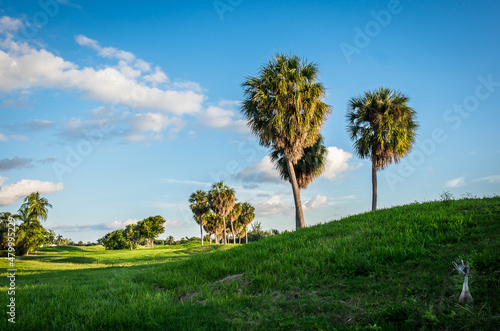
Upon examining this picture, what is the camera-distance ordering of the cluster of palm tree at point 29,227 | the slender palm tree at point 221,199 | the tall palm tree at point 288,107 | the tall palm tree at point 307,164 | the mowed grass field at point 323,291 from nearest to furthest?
the mowed grass field at point 323,291 → the tall palm tree at point 288,107 → the tall palm tree at point 307,164 → the cluster of palm tree at point 29,227 → the slender palm tree at point 221,199

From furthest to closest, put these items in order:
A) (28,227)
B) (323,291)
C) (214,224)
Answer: (214,224) → (28,227) → (323,291)

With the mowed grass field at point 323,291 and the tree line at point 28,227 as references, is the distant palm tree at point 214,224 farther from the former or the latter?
the mowed grass field at point 323,291

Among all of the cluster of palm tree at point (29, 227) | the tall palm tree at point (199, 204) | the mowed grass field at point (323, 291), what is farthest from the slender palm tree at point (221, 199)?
the mowed grass field at point (323, 291)

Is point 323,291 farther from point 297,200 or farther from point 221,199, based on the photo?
point 221,199

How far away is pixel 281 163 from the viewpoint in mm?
25953

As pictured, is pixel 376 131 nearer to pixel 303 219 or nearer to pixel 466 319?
pixel 303 219

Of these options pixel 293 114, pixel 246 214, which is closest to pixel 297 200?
pixel 293 114

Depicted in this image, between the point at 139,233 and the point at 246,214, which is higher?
the point at 246,214

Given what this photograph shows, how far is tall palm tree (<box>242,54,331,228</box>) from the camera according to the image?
20000 mm

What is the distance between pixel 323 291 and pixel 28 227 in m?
48.9

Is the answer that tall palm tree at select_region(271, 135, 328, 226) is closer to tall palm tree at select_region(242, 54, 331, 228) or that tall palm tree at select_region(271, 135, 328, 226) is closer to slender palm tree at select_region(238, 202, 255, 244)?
tall palm tree at select_region(242, 54, 331, 228)

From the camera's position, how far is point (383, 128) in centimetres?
2342

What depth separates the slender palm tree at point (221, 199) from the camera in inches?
2156

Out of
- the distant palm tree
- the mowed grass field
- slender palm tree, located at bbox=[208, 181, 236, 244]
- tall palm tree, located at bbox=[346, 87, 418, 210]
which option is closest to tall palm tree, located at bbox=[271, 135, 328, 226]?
tall palm tree, located at bbox=[346, 87, 418, 210]
